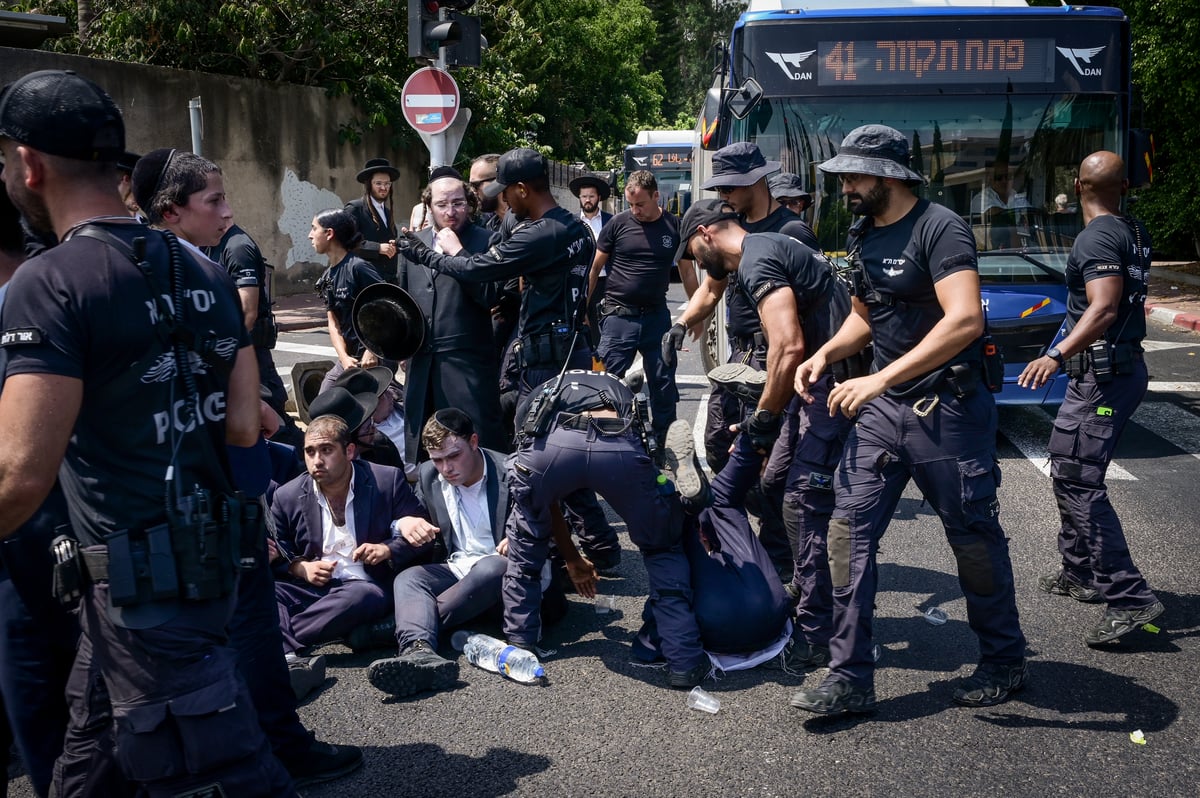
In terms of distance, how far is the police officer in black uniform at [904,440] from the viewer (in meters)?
3.80

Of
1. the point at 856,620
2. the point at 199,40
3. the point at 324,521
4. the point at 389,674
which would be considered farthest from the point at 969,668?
the point at 199,40

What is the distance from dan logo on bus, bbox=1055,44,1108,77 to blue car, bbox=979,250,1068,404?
4.23 ft

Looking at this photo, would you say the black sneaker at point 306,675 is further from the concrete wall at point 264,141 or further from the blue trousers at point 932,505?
the concrete wall at point 264,141

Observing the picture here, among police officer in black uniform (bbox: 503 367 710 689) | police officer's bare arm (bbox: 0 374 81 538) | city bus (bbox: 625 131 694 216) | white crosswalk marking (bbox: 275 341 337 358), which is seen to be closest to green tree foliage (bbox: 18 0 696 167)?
city bus (bbox: 625 131 694 216)

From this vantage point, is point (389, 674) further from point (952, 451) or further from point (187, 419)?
point (952, 451)

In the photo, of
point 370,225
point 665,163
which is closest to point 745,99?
point 370,225

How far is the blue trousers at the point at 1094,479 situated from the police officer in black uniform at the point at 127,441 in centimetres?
364

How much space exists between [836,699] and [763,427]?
121 centimetres

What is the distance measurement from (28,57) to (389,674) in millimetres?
13395

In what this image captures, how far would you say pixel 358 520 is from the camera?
188 inches

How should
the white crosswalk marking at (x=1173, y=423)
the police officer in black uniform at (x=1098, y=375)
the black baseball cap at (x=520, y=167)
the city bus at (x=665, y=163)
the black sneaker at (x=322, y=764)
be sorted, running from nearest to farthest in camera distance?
the black sneaker at (x=322, y=764), the police officer in black uniform at (x=1098, y=375), the black baseball cap at (x=520, y=167), the white crosswalk marking at (x=1173, y=423), the city bus at (x=665, y=163)

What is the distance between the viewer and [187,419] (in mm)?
2438

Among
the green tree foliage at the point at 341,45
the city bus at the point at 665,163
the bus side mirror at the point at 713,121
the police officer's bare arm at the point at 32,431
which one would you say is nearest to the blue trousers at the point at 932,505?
the police officer's bare arm at the point at 32,431

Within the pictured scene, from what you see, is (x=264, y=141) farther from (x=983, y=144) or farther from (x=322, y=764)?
(x=322, y=764)
